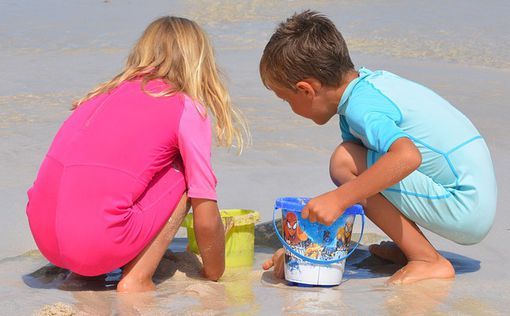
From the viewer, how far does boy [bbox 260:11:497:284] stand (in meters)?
3.46

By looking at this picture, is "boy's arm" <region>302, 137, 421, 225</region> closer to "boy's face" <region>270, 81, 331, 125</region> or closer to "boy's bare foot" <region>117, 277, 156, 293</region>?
"boy's face" <region>270, 81, 331, 125</region>

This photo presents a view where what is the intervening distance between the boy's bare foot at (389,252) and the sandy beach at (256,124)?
5 centimetres

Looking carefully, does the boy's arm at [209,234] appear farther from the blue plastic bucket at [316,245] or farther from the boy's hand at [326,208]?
the boy's hand at [326,208]

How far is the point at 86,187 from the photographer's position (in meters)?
3.19

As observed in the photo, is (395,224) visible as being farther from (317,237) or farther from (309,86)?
(309,86)

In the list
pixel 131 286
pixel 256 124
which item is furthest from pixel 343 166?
pixel 256 124

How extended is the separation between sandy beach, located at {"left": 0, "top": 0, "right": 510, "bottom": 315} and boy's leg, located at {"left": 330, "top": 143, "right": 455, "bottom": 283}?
0.09 metres

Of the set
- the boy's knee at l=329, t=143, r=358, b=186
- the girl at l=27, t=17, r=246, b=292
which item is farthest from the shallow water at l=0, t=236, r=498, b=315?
the boy's knee at l=329, t=143, r=358, b=186

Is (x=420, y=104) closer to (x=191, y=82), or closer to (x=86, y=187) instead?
(x=191, y=82)

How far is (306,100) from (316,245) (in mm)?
590

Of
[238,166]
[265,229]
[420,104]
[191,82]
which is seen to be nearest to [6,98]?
[238,166]

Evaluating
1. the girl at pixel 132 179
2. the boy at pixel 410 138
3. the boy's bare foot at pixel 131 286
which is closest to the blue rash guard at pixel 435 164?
the boy at pixel 410 138

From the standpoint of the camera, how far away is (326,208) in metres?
3.21

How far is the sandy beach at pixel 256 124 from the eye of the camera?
315 centimetres
